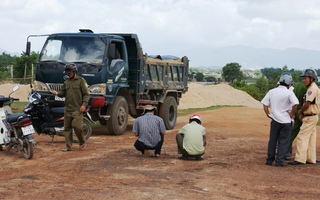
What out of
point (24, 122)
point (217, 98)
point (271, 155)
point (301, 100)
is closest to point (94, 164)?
point (24, 122)

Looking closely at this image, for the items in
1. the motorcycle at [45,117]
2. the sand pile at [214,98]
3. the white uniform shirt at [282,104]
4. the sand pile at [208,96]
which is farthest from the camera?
the sand pile at [214,98]

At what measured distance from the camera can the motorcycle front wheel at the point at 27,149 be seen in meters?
9.99

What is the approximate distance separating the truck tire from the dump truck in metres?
1.20

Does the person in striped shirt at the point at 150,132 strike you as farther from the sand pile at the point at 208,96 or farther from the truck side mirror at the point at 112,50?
the sand pile at the point at 208,96

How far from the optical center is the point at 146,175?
831 centimetres

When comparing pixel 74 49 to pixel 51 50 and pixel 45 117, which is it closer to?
pixel 51 50

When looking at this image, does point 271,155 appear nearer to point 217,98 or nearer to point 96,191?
point 96,191

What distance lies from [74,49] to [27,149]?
458 cm

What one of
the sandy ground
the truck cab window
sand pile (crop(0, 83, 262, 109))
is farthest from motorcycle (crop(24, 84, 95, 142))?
sand pile (crop(0, 83, 262, 109))

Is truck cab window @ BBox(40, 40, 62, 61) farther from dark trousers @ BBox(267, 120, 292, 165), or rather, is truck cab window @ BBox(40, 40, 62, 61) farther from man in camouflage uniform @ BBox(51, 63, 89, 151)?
dark trousers @ BBox(267, 120, 292, 165)

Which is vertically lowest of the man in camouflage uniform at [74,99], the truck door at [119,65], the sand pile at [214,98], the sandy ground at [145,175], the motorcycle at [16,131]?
the sand pile at [214,98]

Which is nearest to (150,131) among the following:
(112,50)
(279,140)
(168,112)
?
(279,140)

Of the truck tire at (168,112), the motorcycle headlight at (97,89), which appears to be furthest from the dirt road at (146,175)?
the truck tire at (168,112)

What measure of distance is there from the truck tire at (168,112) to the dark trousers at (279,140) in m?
7.39
